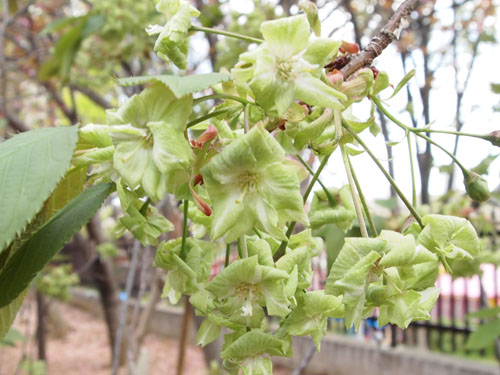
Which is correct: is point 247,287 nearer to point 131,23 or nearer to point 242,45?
point 242,45

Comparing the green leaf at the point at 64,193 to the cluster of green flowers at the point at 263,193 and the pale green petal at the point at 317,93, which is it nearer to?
the cluster of green flowers at the point at 263,193

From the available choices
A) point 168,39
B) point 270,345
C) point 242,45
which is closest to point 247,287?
point 270,345

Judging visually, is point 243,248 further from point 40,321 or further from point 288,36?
point 40,321

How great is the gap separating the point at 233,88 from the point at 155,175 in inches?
8.5

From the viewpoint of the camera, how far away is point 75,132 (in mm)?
611

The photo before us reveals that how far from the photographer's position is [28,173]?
57 centimetres

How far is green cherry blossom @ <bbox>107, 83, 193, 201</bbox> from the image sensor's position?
0.53 meters

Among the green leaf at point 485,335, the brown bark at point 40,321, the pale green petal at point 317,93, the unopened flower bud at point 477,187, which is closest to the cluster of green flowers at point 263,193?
the pale green petal at point 317,93

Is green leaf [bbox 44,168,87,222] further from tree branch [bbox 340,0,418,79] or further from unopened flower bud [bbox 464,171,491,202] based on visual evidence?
unopened flower bud [bbox 464,171,491,202]

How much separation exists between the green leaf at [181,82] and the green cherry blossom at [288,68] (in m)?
0.04

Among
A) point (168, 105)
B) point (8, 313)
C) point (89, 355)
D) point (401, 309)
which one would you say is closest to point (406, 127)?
point (401, 309)

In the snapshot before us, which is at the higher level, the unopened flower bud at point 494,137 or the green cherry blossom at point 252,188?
the unopened flower bud at point 494,137

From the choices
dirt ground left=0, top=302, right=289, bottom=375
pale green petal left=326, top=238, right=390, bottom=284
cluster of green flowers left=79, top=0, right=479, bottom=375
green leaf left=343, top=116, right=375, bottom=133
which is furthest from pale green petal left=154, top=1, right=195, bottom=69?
dirt ground left=0, top=302, right=289, bottom=375

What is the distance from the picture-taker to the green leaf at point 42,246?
2.09 feet
